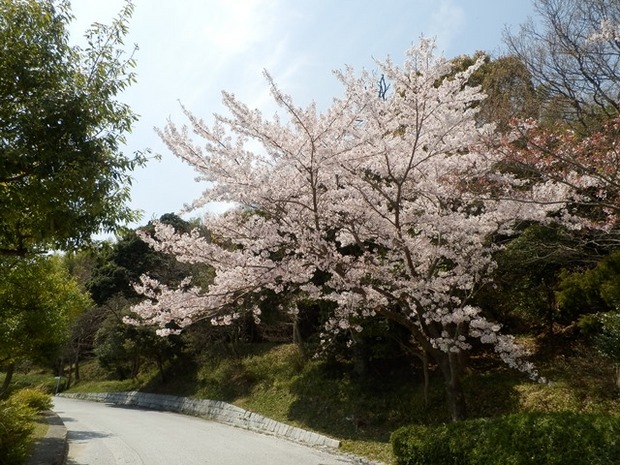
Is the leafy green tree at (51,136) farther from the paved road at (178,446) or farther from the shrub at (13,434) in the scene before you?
the paved road at (178,446)

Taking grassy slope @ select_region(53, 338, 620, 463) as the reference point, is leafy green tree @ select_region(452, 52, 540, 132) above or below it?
above

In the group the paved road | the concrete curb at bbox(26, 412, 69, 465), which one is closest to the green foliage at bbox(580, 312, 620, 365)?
the paved road

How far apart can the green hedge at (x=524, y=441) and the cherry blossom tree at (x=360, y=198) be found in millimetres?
967

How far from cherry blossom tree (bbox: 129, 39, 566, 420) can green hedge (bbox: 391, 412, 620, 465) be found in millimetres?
967

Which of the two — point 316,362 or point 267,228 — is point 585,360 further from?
point 316,362

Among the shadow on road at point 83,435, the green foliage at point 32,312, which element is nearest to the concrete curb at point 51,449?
the shadow on road at point 83,435

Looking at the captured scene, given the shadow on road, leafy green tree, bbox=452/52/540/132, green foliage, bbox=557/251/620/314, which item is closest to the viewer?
green foliage, bbox=557/251/620/314

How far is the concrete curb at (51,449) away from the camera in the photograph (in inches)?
280

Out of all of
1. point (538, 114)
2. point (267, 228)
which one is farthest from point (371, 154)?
point (538, 114)

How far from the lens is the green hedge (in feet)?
16.3

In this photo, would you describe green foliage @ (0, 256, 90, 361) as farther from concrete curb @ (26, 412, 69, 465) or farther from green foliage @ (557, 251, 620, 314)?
green foliage @ (557, 251, 620, 314)

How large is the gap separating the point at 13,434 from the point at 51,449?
160 centimetres

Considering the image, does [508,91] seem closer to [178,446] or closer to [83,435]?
[178,446]

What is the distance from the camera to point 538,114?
13234 mm
